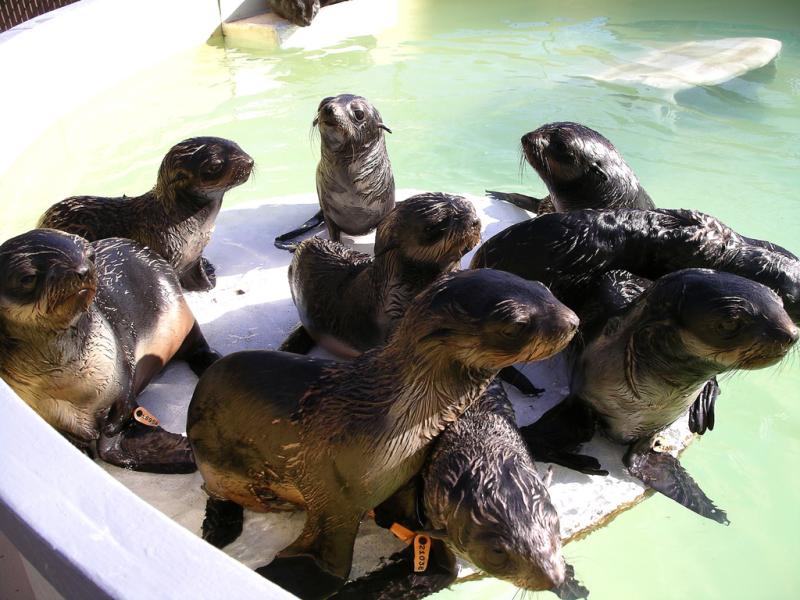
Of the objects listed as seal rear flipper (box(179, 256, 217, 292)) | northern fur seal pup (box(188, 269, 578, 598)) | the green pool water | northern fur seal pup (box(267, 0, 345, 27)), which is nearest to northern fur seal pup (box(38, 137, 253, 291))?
seal rear flipper (box(179, 256, 217, 292))

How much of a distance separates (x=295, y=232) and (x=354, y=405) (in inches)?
109

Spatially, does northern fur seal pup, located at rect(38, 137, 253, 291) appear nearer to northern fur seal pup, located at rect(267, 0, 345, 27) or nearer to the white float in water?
the white float in water

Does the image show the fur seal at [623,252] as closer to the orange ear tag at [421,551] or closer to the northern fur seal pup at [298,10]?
the orange ear tag at [421,551]

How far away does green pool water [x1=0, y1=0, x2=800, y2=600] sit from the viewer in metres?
3.26

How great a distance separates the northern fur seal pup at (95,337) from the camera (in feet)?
7.80

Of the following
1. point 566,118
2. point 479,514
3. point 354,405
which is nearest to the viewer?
point 479,514

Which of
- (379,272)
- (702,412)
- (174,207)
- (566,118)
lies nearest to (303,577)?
(379,272)

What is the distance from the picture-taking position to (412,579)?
243 cm

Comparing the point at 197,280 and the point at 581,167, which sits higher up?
the point at 581,167

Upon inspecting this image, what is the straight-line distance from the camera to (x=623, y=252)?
10.8 ft

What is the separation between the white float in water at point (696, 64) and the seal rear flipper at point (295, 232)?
5290 millimetres

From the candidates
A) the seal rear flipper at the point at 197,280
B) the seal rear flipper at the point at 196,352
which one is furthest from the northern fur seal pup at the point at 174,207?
the seal rear flipper at the point at 196,352

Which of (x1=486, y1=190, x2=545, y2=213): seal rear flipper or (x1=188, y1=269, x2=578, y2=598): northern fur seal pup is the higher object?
(x1=188, y1=269, x2=578, y2=598): northern fur seal pup

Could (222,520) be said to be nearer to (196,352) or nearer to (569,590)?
(196,352)
